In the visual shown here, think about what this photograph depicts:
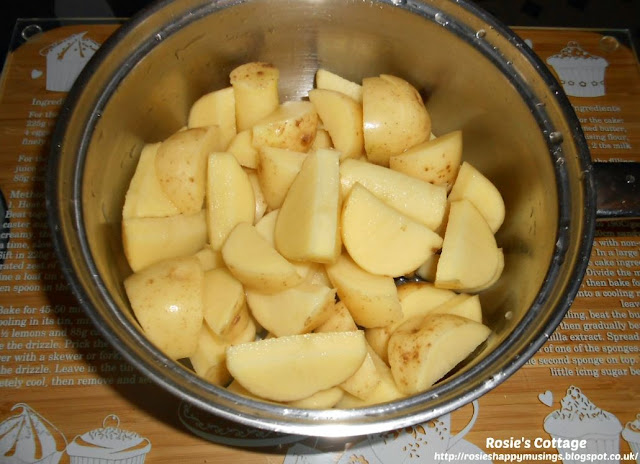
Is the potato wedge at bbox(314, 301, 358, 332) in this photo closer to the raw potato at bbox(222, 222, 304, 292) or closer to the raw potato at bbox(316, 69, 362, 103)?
the raw potato at bbox(222, 222, 304, 292)

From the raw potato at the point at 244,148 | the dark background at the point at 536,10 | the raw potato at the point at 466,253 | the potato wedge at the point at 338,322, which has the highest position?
the dark background at the point at 536,10

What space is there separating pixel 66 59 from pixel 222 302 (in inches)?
37.5

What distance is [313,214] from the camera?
1.00m

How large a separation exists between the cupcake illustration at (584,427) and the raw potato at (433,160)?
552mm

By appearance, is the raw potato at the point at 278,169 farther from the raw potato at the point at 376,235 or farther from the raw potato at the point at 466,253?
the raw potato at the point at 466,253

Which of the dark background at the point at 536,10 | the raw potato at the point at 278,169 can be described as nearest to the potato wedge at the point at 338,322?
the raw potato at the point at 278,169

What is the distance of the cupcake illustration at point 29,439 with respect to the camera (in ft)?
3.44

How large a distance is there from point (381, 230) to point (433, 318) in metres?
0.19

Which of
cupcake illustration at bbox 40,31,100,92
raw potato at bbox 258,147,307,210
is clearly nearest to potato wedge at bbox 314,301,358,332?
raw potato at bbox 258,147,307,210

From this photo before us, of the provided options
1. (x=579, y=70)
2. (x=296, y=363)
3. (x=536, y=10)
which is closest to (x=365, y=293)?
(x=296, y=363)

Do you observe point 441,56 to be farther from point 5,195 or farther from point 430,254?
point 5,195

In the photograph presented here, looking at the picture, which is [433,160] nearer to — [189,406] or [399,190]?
[399,190]

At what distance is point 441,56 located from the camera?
1.22 metres

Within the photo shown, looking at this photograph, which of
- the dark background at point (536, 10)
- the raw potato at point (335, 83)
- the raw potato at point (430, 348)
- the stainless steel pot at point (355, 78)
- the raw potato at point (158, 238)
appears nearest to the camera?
the stainless steel pot at point (355, 78)
